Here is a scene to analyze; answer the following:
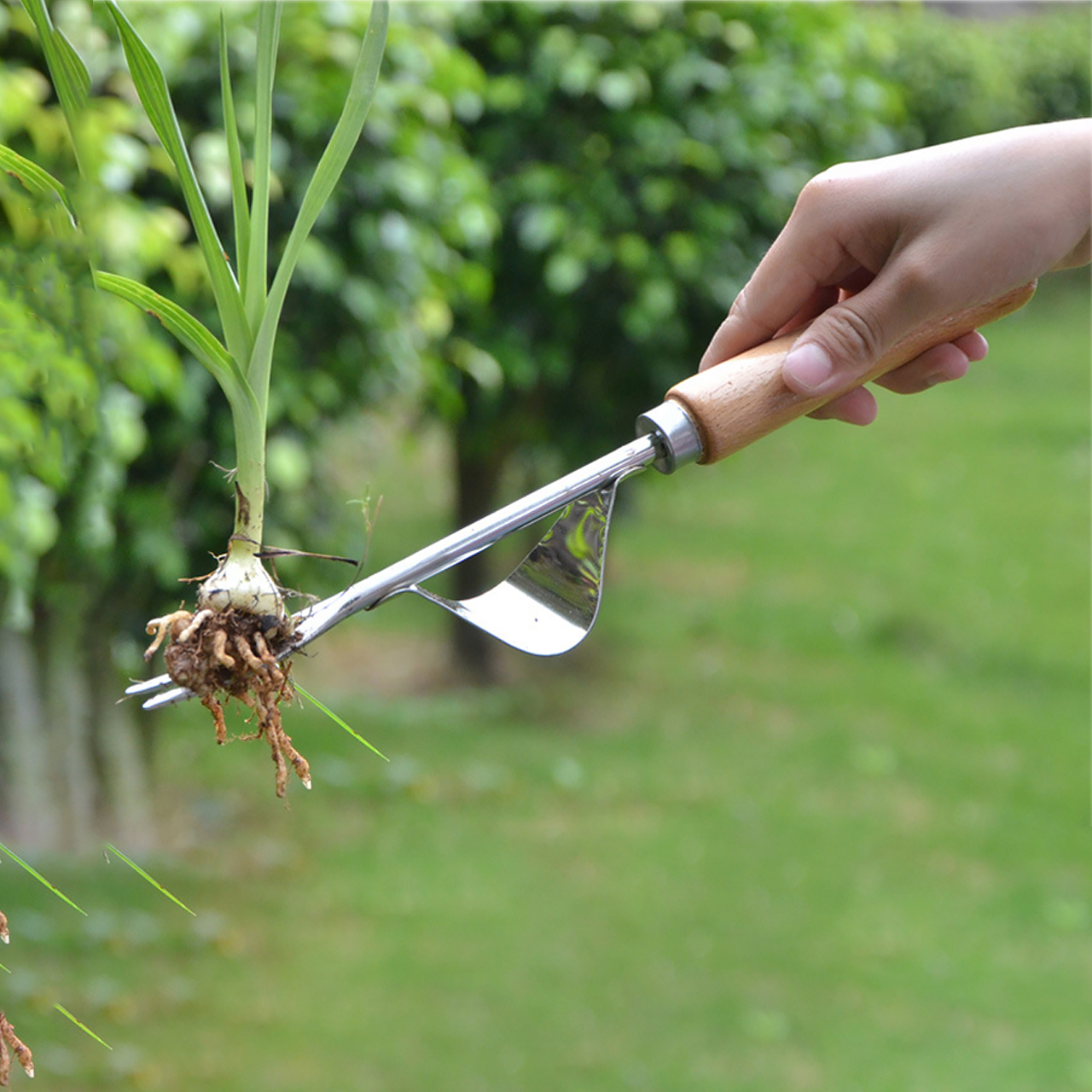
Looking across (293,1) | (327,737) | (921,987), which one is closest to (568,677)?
(327,737)

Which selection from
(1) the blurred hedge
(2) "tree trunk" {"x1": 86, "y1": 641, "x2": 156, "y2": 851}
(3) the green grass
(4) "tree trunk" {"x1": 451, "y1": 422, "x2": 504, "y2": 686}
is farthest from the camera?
(1) the blurred hedge

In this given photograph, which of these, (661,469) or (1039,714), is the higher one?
(1039,714)

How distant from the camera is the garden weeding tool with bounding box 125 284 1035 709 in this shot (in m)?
0.88

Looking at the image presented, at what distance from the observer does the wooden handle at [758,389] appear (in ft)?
3.35

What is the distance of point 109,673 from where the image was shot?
310cm

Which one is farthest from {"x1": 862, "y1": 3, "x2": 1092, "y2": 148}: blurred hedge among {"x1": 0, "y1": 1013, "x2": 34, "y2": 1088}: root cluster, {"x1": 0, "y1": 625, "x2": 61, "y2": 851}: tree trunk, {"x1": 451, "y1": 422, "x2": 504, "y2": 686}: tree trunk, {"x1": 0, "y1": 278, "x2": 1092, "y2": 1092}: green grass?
{"x1": 0, "y1": 1013, "x2": 34, "y2": 1088}: root cluster

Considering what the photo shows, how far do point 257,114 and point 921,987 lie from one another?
276cm

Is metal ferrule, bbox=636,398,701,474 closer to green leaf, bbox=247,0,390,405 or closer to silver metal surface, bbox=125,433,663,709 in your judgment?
silver metal surface, bbox=125,433,663,709

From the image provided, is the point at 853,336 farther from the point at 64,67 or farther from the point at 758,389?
the point at 64,67

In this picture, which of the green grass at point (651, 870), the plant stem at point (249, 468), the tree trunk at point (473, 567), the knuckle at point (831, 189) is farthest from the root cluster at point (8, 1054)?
the tree trunk at point (473, 567)

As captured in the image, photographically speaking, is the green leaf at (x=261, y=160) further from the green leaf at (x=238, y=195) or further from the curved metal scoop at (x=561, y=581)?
the curved metal scoop at (x=561, y=581)

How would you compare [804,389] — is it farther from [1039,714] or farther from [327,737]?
[1039,714]

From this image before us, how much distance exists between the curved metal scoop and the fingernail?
0.67 ft

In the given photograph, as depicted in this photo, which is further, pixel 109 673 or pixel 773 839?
pixel 773 839
